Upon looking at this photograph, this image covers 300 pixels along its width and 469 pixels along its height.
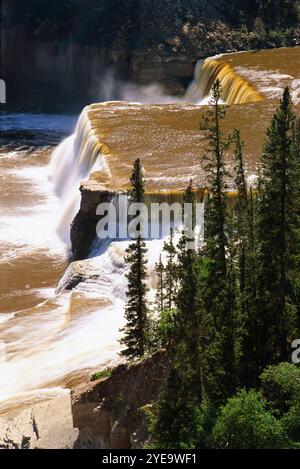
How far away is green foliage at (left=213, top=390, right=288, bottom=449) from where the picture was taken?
15.5m

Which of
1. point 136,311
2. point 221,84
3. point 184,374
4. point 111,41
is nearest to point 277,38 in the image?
point 221,84

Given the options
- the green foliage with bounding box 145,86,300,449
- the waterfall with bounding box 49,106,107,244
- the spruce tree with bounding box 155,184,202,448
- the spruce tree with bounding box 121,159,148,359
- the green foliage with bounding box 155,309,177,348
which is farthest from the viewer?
the waterfall with bounding box 49,106,107,244

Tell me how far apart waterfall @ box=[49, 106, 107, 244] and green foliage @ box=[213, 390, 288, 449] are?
23.1 metres

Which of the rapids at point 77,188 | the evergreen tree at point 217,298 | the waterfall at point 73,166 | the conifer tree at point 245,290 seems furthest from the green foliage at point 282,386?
the waterfall at point 73,166

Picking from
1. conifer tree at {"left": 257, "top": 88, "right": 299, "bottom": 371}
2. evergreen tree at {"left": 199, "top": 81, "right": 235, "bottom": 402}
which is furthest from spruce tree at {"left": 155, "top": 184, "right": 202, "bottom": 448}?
conifer tree at {"left": 257, "top": 88, "right": 299, "bottom": 371}

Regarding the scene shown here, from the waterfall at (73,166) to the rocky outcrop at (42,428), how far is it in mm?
19247

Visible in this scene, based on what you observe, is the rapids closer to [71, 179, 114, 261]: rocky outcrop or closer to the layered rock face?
[71, 179, 114, 261]: rocky outcrop

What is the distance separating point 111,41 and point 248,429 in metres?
52.7

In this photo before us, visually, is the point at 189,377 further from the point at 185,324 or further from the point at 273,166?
the point at 273,166

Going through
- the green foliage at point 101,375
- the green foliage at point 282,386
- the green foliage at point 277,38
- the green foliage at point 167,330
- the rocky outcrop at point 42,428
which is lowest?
the rocky outcrop at point 42,428

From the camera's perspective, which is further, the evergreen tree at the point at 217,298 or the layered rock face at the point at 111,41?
the layered rock face at the point at 111,41

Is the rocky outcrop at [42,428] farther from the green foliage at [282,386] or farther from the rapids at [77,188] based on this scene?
the green foliage at [282,386]

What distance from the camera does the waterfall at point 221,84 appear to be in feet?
161

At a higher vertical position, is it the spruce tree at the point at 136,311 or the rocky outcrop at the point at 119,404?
the spruce tree at the point at 136,311
